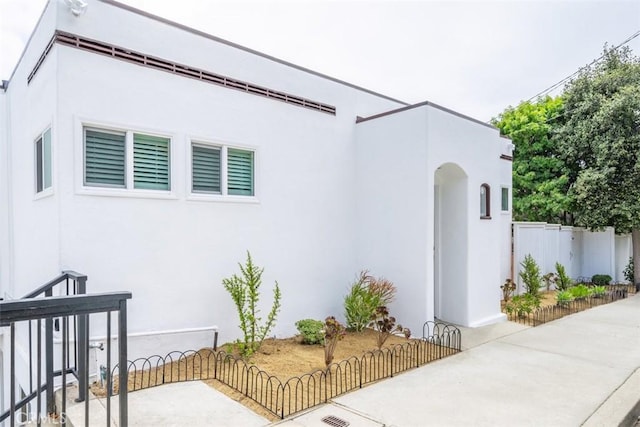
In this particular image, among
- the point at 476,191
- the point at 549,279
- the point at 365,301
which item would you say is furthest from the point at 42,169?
the point at 549,279

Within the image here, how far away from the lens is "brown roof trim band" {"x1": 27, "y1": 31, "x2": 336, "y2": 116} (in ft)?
15.3

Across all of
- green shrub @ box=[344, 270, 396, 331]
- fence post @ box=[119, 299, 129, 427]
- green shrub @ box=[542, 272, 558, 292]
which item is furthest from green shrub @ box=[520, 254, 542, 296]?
fence post @ box=[119, 299, 129, 427]

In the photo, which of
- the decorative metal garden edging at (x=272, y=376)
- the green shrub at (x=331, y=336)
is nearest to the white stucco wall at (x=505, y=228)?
the decorative metal garden edging at (x=272, y=376)

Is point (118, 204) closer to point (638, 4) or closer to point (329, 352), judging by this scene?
point (329, 352)

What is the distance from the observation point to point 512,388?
454 centimetres

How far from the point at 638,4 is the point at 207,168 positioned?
1362cm

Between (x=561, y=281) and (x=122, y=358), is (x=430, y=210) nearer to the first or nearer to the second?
(x=122, y=358)

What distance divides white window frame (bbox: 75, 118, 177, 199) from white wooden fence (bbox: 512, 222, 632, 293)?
9.81m

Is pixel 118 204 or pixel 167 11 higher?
pixel 167 11

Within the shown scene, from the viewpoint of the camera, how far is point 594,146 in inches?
480

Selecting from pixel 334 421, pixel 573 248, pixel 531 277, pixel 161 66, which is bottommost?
pixel 334 421

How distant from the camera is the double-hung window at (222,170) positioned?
579 cm

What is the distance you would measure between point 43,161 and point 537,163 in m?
15.2

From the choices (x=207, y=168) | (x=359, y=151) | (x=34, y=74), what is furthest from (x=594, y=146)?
(x=34, y=74)
